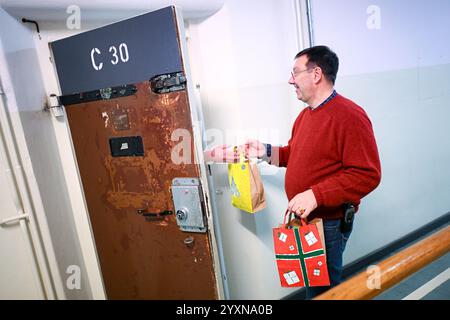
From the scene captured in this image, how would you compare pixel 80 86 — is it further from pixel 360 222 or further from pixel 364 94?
pixel 360 222

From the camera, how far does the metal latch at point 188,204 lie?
1.30m

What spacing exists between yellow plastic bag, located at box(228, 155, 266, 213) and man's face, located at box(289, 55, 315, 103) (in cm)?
45

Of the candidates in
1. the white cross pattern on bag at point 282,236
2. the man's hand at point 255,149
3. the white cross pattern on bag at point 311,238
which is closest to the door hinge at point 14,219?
the man's hand at point 255,149

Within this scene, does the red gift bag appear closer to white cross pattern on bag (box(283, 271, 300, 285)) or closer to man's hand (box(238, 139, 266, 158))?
white cross pattern on bag (box(283, 271, 300, 285))

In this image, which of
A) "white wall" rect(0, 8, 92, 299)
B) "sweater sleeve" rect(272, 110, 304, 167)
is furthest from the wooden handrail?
"white wall" rect(0, 8, 92, 299)

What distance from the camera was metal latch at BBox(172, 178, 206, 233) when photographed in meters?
1.30

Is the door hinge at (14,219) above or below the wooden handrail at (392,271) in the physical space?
above

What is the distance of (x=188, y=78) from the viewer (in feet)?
3.96

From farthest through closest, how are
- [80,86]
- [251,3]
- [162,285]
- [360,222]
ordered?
[360,222] → [251,3] → [162,285] → [80,86]

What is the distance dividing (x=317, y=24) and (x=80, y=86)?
60.8 inches

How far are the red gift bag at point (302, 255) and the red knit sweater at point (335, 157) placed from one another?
15 cm

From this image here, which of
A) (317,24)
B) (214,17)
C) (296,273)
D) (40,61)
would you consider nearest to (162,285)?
(296,273)

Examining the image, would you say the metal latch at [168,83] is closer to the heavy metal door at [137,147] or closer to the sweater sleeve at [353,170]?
the heavy metal door at [137,147]

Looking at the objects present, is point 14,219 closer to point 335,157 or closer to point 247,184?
point 247,184
